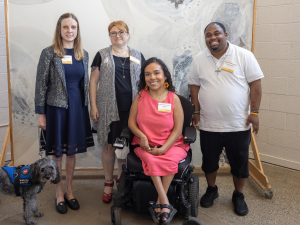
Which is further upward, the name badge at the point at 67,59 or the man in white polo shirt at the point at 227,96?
the name badge at the point at 67,59

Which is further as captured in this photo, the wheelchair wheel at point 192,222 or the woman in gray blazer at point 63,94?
the woman in gray blazer at point 63,94

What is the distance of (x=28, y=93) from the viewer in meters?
3.02

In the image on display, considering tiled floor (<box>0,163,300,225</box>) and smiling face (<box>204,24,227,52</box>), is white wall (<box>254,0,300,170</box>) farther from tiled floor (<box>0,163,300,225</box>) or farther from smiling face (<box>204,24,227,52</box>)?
smiling face (<box>204,24,227,52</box>)

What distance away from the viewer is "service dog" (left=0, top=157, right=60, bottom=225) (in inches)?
83.2

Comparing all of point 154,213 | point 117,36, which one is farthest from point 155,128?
point 117,36

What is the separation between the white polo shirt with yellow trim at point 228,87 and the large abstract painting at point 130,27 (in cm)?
71

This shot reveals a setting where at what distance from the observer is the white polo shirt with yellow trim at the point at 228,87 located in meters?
2.25

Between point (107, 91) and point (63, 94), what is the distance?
1.23 ft

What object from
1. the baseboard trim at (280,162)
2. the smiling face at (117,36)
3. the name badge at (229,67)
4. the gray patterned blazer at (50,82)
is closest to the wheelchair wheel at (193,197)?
the name badge at (229,67)

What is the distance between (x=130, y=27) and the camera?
296cm

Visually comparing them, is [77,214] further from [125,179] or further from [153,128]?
[153,128]

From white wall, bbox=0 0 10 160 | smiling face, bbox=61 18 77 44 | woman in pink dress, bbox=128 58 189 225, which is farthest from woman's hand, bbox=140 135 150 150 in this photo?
white wall, bbox=0 0 10 160

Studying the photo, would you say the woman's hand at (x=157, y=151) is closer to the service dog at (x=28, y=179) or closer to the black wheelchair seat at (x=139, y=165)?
the black wheelchair seat at (x=139, y=165)

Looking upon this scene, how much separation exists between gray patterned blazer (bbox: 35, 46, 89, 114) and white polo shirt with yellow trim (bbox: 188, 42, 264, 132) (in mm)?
1162
